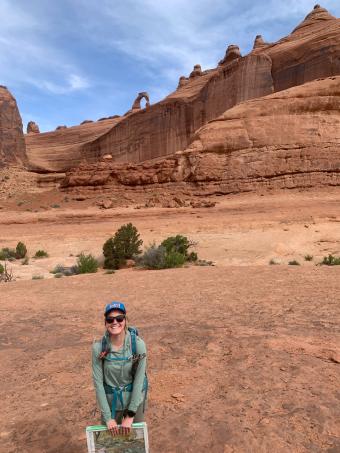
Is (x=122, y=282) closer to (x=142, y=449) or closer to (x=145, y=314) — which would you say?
(x=145, y=314)

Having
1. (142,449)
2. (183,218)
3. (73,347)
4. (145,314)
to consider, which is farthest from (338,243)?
(142,449)

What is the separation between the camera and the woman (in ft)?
7.57

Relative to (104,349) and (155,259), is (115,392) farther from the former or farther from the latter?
(155,259)

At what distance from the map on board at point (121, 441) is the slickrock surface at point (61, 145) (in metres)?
66.1

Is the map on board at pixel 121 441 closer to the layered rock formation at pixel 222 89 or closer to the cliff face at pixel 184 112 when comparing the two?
the layered rock formation at pixel 222 89

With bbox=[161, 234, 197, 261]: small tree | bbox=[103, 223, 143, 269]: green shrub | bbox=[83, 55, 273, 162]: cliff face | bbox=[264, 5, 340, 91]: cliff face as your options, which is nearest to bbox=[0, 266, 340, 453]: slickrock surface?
bbox=[103, 223, 143, 269]: green shrub

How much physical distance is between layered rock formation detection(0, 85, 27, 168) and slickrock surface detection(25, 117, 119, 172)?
29.8 feet

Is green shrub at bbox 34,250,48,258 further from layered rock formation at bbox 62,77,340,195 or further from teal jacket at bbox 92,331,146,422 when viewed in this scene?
teal jacket at bbox 92,331,146,422

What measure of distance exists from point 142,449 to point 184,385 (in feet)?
5.45

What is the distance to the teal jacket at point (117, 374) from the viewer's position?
231 centimetres

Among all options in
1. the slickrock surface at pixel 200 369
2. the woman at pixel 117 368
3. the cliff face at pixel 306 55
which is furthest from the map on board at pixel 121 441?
the cliff face at pixel 306 55

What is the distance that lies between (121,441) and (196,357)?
89.3 inches

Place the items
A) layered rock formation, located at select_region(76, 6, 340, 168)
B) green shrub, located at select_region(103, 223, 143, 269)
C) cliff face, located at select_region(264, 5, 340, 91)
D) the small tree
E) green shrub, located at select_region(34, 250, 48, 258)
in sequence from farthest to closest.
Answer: layered rock formation, located at select_region(76, 6, 340, 168), cliff face, located at select_region(264, 5, 340, 91), green shrub, located at select_region(34, 250, 48, 258), the small tree, green shrub, located at select_region(103, 223, 143, 269)

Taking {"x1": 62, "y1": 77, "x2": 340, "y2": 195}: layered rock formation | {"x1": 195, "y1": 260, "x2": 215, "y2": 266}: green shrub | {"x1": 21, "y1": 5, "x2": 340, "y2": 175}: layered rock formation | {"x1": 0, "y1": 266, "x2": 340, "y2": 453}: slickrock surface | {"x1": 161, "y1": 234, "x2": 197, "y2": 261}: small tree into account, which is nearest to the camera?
{"x1": 0, "y1": 266, "x2": 340, "y2": 453}: slickrock surface
